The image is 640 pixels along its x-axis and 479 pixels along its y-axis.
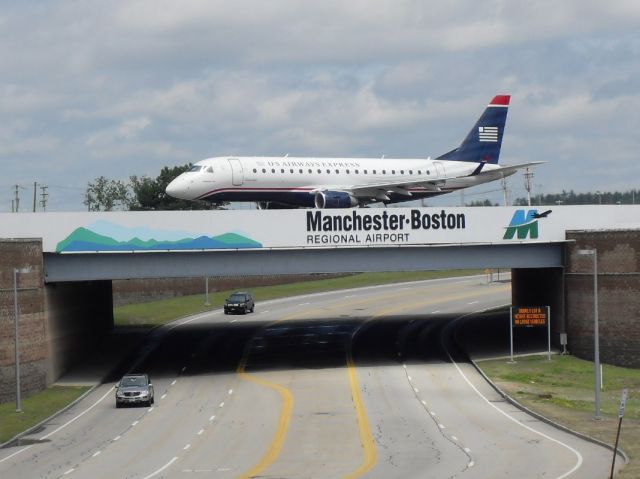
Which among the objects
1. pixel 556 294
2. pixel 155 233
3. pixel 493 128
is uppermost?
pixel 493 128

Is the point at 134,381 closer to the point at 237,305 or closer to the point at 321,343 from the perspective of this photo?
the point at 321,343

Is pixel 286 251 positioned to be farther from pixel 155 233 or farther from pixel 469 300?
pixel 469 300

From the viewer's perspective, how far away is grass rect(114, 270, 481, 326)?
100 metres

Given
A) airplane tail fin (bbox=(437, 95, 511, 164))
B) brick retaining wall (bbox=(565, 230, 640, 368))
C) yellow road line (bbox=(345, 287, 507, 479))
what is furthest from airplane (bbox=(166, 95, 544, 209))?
yellow road line (bbox=(345, 287, 507, 479))

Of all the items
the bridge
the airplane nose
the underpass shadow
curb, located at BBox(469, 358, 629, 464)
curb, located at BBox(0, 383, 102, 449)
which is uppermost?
the airplane nose

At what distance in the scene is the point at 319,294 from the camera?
121875mm

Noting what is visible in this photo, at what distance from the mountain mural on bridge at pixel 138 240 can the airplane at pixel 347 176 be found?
5.66 metres

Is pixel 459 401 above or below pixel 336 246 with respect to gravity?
below

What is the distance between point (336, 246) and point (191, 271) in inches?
342

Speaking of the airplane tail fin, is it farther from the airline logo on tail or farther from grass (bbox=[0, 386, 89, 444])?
grass (bbox=[0, 386, 89, 444])

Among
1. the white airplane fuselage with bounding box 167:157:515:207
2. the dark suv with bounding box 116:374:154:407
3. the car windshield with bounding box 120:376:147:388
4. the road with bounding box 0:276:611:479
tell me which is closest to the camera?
the road with bounding box 0:276:611:479

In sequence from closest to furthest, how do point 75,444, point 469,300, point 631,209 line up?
point 75,444, point 631,209, point 469,300

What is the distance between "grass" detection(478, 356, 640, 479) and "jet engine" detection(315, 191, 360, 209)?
533 inches

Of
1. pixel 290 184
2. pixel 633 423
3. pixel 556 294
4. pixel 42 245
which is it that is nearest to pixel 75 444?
pixel 42 245
